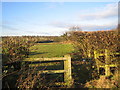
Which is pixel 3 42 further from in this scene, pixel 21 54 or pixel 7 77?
pixel 7 77

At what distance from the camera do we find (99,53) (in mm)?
5762

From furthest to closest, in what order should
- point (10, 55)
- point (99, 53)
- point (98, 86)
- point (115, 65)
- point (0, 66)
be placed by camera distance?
point (99, 53) → point (115, 65) → point (98, 86) → point (10, 55) → point (0, 66)

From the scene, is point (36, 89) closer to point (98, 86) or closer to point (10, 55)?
point (10, 55)

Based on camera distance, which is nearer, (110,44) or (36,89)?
(36,89)

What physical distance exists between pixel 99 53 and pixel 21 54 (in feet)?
11.3

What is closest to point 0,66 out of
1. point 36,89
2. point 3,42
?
point 3,42

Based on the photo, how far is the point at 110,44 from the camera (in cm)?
544

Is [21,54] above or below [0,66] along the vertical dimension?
above

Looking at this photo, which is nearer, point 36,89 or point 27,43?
point 36,89

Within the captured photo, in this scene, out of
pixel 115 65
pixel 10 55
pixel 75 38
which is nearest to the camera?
pixel 10 55

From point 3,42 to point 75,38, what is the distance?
5596 mm

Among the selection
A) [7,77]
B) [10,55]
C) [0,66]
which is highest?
[10,55]

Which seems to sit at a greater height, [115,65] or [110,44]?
[110,44]

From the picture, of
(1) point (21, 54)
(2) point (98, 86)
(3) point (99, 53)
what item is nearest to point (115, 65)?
(3) point (99, 53)
